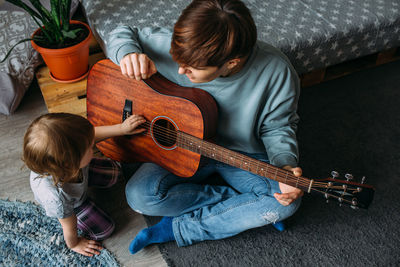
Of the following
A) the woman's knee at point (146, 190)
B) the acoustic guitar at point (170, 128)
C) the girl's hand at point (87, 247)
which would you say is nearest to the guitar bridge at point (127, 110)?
the acoustic guitar at point (170, 128)

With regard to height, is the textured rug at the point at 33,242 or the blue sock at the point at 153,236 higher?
the blue sock at the point at 153,236

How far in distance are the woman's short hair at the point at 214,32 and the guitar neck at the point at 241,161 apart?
0.27m

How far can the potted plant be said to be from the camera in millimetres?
1385

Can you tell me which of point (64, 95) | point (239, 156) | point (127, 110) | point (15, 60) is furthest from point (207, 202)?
point (15, 60)

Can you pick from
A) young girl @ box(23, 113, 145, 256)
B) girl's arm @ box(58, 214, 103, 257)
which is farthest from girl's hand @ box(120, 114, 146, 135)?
girl's arm @ box(58, 214, 103, 257)

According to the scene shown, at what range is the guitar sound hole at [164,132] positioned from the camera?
110cm

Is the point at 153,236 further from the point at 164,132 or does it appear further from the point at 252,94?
the point at 252,94

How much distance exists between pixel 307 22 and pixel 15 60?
1.38 m

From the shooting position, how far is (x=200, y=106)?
3.34 ft

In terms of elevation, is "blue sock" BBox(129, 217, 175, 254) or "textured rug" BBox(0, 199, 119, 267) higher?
"blue sock" BBox(129, 217, 175, 254)

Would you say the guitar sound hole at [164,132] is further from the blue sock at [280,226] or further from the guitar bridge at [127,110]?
the blue sock at [280,226]

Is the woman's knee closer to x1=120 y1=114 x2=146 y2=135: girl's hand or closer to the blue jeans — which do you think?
the blue jeans

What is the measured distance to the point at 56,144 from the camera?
2.94 ft

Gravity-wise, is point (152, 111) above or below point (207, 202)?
above
